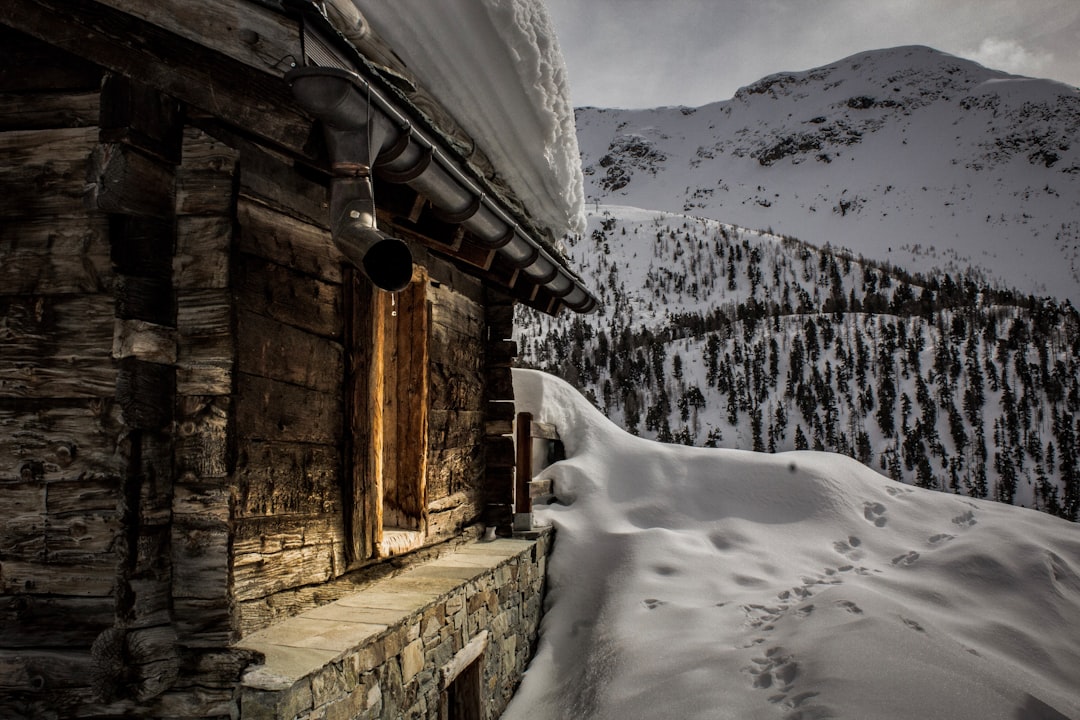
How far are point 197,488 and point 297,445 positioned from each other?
57cm

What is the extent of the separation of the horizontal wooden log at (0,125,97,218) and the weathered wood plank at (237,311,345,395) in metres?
0.74

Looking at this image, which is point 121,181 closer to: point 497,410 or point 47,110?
point 47,110

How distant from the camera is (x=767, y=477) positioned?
262 inches

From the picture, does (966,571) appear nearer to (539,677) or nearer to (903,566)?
(903,566)

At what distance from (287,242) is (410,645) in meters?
1.92

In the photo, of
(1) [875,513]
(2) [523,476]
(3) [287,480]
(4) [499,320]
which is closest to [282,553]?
(3) [287,480]

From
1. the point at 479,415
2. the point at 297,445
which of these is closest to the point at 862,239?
the point at 479,415

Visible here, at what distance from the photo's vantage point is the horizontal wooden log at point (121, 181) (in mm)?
2238

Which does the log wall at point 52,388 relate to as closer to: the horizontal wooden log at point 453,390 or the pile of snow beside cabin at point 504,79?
the pile of snow beside cabin at point 504,79

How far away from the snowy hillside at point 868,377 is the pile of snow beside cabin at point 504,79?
23.3 ft

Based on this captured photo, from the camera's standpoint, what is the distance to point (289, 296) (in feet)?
9.34

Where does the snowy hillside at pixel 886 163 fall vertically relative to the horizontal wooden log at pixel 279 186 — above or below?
above

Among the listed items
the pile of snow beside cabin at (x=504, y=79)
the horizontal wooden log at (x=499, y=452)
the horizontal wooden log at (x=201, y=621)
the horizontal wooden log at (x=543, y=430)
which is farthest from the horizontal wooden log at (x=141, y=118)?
the horizontal wooden log at (x=543, y=430)

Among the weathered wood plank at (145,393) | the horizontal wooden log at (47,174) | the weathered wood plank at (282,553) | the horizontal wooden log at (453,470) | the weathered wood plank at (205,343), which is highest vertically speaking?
the horizontal wooden log at (47,174)
